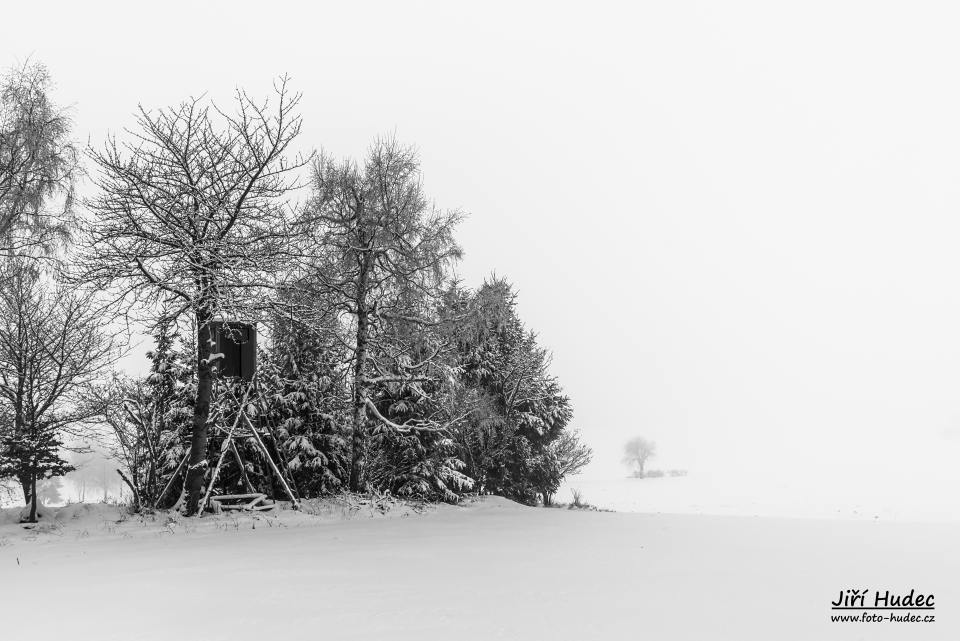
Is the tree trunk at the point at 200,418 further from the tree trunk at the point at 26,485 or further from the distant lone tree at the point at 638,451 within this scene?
the distant lone tree at the point at 638,451

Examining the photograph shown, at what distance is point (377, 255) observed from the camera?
14.1 m

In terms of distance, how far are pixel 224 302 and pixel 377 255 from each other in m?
4.44

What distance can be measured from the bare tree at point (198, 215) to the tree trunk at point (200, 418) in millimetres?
19

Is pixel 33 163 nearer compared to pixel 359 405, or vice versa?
pixel 33 163

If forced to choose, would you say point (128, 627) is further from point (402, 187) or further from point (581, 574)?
point (402, 187)

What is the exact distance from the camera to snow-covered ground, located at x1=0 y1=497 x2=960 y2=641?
4.18 meters

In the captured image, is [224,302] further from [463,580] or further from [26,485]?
[463,580]

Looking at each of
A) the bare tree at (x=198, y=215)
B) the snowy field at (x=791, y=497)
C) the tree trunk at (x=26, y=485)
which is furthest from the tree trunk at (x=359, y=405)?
the snowy field at (x=791, y=497)

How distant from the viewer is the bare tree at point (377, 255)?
1400cm

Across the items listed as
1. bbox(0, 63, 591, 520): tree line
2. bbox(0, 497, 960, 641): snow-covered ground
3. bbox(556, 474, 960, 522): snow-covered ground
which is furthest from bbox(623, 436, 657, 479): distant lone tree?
bbox(0, 497, 960, 641): snow-covered ground

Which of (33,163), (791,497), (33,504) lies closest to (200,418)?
(33,504)

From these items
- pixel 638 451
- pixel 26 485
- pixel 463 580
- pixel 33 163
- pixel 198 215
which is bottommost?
pixel 638 451

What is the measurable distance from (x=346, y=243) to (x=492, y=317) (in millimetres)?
4095

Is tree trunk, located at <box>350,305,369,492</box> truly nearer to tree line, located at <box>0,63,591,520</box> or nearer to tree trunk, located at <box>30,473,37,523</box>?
tree line, located at <box>0,63,591,520</box>
